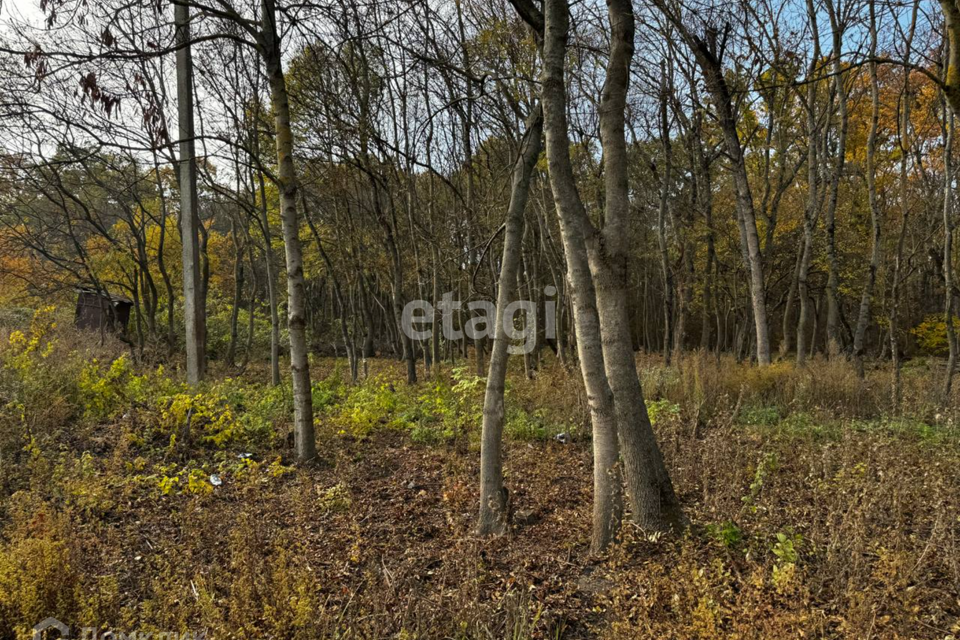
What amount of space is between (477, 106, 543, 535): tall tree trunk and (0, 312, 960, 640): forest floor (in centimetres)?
27

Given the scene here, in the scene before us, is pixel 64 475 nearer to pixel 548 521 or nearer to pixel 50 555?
pixel 50 555

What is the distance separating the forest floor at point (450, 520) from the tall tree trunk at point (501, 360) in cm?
27

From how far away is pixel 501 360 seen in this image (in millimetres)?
3689

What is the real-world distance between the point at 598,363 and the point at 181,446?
16.3ft

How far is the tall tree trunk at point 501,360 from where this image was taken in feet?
11.9

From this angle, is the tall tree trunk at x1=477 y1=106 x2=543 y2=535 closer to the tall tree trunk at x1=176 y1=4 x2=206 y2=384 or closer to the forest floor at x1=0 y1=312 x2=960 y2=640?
the forest floor at x1=0 y1=312 x2=960 y2=640

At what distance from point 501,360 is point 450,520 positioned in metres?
1.19

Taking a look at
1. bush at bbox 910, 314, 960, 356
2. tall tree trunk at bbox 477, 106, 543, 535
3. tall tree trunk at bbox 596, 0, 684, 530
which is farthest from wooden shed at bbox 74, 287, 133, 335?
bush at bbox 910, 314, 960, 356

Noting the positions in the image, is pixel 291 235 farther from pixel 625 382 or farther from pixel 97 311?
pixel 97 311

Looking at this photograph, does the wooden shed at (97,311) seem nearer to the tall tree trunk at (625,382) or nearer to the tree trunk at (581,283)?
the tree trunk at (581,283)

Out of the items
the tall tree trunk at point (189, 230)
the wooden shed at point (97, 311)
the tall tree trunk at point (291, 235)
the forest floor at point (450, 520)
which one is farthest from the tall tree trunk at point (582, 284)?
the wooden shed at point (97, 311)

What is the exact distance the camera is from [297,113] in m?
10.5

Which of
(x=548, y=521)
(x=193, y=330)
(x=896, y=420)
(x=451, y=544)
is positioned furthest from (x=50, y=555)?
(x=896, y=420)

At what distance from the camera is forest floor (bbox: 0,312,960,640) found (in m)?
2.35
